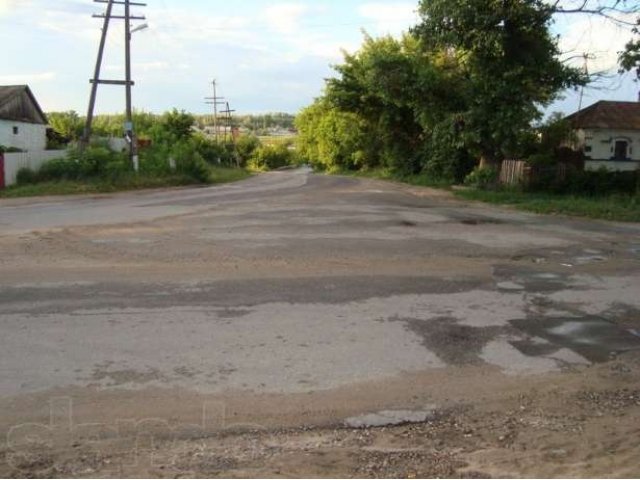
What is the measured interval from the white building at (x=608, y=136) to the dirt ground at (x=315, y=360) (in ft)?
93.6

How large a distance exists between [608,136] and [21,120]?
35.1 metres

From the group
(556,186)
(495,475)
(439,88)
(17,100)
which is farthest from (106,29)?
(495,475)

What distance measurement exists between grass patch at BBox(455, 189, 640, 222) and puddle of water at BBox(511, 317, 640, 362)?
1332 centimetres

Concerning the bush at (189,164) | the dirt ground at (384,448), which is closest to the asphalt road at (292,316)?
the dirt ground at (384,448)

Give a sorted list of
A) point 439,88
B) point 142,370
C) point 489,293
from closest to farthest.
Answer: point 142,370
point 489,293
point 439,88

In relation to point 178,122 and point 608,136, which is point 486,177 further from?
point 178,122

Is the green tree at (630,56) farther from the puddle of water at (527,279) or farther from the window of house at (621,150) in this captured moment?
the window of house at (621,150)

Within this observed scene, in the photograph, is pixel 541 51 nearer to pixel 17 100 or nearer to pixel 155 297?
pixel 155 297

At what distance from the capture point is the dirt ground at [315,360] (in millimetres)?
4449

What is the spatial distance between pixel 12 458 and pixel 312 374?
8.42 feet

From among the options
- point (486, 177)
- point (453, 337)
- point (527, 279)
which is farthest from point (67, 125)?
point (453, 337)

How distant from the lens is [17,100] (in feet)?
134

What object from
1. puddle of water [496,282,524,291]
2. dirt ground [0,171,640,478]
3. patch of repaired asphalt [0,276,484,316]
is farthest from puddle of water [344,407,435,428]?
puddle of water [496,282,524,291]

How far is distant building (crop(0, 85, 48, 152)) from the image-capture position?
39.0 m
